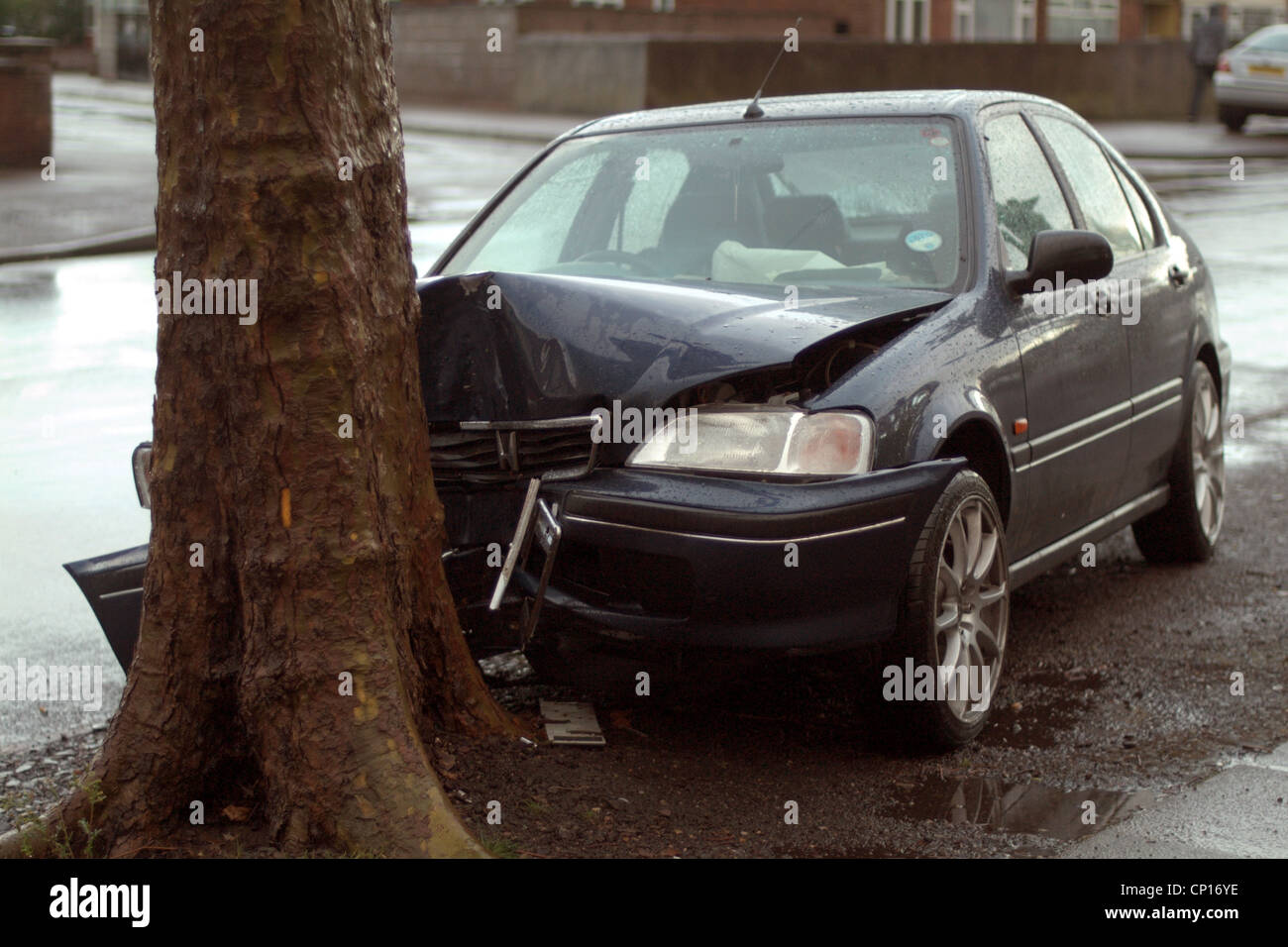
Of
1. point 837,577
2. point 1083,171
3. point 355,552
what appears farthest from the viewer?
point 1083,171

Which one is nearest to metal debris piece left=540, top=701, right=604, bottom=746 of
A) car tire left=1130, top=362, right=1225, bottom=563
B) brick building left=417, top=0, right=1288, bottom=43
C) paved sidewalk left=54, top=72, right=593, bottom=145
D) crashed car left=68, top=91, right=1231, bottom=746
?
crashed car left=68, top=91, right=1231, bottom=746

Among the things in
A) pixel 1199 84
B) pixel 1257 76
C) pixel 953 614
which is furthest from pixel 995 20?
pixel 953 614

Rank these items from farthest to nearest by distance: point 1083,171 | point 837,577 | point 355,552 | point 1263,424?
point 1263,424 → point 1083,171 → point 837,577 → point 355,552

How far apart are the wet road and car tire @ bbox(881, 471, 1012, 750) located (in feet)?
0.42

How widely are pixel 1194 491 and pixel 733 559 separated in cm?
302

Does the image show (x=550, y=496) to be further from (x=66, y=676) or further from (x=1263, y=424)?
(x=1263, y=424)

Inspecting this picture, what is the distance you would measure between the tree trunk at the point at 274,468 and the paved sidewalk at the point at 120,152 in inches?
454

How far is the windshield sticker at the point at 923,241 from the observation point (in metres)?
5.25

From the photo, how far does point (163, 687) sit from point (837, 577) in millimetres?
1570

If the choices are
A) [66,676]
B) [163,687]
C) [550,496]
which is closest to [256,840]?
[163,687]

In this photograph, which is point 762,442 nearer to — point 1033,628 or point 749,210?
point 749,210

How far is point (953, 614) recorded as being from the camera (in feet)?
15.1

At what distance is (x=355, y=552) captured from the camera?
3.73 meters

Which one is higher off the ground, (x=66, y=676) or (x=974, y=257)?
(x=974, y=257)
